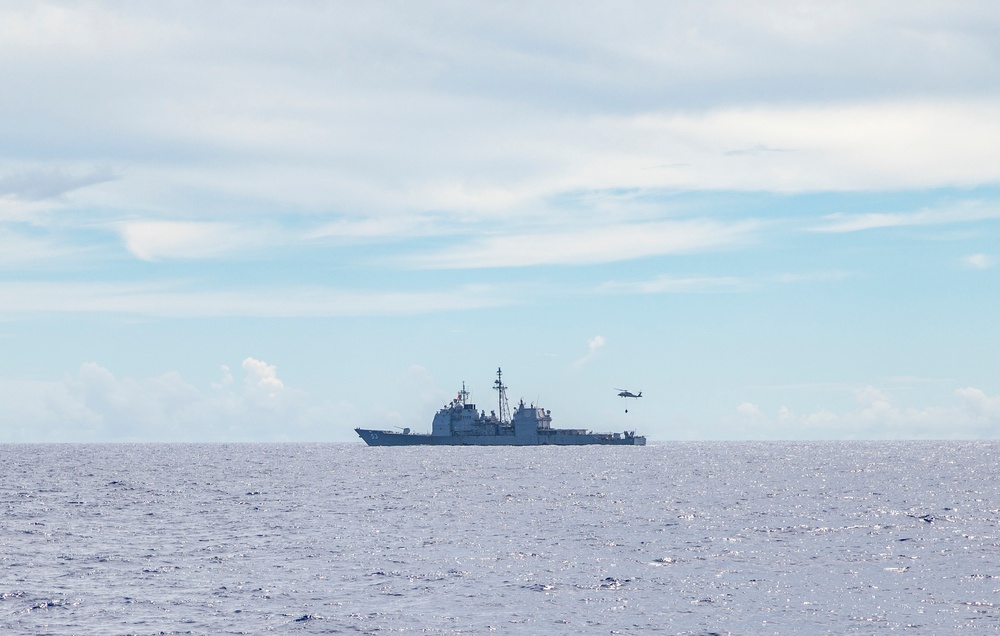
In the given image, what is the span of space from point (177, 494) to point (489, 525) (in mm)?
42552

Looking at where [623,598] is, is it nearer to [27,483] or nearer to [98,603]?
[98,603]

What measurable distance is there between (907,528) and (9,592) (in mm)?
50026

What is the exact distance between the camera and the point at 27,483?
123 m

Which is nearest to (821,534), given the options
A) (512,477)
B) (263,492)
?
(263,492)

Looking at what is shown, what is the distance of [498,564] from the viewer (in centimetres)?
4809

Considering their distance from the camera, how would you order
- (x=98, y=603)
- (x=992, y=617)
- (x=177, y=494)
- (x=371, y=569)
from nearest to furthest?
(x=992, y=617)
(x=98, y=603)
(x=371, y=569)
(x=177, y=494)

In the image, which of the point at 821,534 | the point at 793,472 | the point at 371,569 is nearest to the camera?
the point at 371,569

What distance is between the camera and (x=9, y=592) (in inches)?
1572

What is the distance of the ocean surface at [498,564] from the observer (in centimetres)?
3531

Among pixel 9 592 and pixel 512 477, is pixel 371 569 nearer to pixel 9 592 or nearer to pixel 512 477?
pixel 9 592

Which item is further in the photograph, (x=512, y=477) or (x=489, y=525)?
(x=512, y=477)

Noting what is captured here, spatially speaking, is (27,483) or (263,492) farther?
(27,483)

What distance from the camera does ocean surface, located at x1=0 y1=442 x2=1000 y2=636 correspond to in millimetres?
35312

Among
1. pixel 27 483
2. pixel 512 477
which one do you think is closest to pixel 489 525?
pixel 512 477
